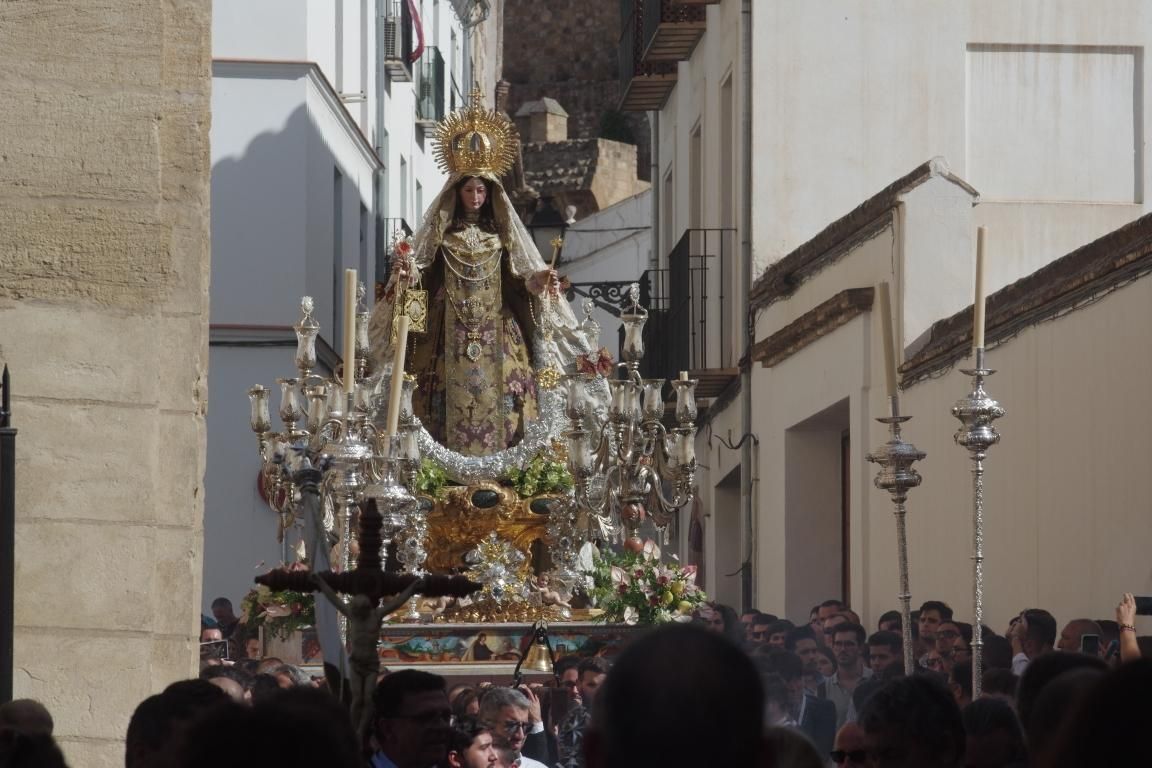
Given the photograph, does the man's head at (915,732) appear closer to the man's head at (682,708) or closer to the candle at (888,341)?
the man's head at (682,708)

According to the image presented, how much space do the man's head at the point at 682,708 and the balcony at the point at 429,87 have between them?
26.6 meters

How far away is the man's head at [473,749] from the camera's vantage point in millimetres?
6664

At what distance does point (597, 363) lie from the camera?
44.4ft

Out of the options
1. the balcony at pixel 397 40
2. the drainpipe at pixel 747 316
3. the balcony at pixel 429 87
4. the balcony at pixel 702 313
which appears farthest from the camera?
the balcony at pixel 429 87

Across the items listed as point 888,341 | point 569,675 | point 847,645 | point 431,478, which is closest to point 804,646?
point 847,645

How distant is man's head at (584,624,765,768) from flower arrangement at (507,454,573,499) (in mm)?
10327

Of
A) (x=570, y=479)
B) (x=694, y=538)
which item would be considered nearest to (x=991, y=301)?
(x=570, y=479)

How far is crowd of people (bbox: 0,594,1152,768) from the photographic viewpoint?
2.82 m

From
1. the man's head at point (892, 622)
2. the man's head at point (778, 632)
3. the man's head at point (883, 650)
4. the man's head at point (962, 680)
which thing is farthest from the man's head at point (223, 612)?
the man's head at point (962, 680)

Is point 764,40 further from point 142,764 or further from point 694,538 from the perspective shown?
point 142,764

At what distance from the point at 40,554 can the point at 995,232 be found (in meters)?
10.8

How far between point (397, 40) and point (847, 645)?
16.7m

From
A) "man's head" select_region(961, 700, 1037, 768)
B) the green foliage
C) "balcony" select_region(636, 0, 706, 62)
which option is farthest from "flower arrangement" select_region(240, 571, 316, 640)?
"balcony" select_region(636, 0, 706, 62)

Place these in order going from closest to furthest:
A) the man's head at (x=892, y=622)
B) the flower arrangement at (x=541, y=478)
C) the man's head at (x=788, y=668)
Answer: the man's head at (x=788, y=668)
the man's head at (x=892, y=622)
the flower arrangement at (x=541, y=478)
